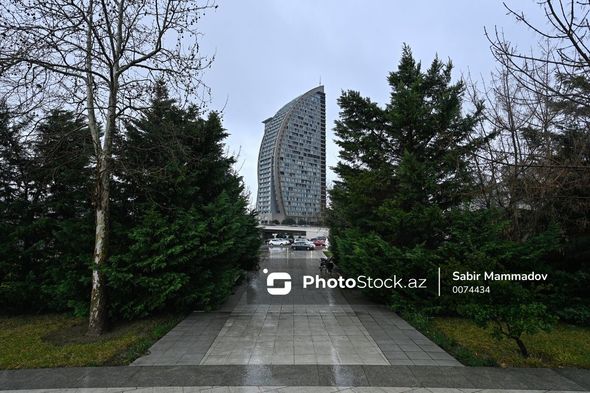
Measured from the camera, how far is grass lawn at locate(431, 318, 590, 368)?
525cm

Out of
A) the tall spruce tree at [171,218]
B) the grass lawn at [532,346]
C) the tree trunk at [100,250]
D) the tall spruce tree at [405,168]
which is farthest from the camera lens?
the tall spruce tree at [405,168]

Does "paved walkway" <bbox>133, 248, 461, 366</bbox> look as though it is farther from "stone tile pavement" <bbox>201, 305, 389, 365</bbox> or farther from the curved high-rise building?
the curved high-rise building

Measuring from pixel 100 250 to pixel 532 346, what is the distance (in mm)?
8539

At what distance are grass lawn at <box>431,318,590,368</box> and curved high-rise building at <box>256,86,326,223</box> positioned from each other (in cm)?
8541

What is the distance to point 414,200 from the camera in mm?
8992

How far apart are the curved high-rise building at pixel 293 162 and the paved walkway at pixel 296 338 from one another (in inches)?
3312

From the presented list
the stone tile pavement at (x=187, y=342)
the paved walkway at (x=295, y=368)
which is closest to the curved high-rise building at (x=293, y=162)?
the stone tile pavement at (x=187, y=342)

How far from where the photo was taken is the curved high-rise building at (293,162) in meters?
96.1

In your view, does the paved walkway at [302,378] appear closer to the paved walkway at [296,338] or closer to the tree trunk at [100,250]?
the paved walkway at [296,338]

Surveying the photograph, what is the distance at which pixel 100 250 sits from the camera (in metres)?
6.94

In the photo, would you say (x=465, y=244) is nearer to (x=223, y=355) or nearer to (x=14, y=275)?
(x=223, y=355)

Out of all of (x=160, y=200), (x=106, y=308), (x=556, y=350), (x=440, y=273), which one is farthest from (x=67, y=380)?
(x=556, y=350)

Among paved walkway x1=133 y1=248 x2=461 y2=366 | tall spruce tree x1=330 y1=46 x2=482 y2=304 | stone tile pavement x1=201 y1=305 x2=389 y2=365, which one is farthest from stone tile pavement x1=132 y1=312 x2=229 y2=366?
tall spruce tree x1=330 y1=46 x2=482 y2=304

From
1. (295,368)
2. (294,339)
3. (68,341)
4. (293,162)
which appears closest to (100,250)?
(68,341)
